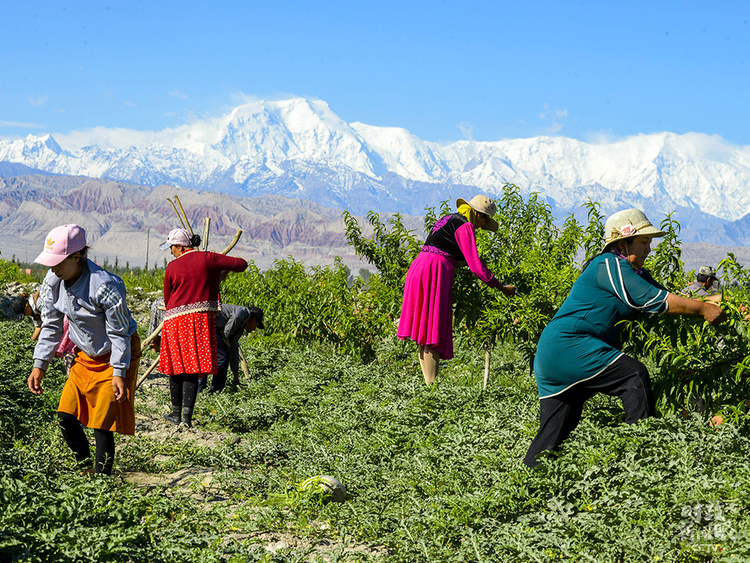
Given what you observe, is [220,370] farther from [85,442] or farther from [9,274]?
[9,274]

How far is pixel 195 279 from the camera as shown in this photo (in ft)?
21.6

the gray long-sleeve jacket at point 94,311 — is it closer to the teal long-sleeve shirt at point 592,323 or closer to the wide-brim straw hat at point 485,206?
the teal long-sleeve shirt at point 592,323

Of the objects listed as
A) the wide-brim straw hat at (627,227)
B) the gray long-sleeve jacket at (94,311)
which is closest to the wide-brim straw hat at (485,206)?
the wide-brim straw hat at (627,227)

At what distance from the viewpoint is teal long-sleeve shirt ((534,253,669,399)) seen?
360 cm

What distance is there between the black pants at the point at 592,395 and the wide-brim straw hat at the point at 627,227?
2.17 feet

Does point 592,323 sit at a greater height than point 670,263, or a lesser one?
lesser

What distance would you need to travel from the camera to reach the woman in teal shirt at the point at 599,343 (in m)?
3.67

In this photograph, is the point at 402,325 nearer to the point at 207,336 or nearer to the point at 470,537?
the point at 207,336

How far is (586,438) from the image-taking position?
3.99 m

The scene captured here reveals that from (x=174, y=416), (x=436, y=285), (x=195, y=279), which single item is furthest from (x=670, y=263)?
(x=174, y=416)

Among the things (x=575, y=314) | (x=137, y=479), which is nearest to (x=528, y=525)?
(x=575, y=314)

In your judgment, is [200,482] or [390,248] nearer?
[200,482]

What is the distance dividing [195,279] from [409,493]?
3418mm

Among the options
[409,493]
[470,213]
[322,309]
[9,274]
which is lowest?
[409,493]
